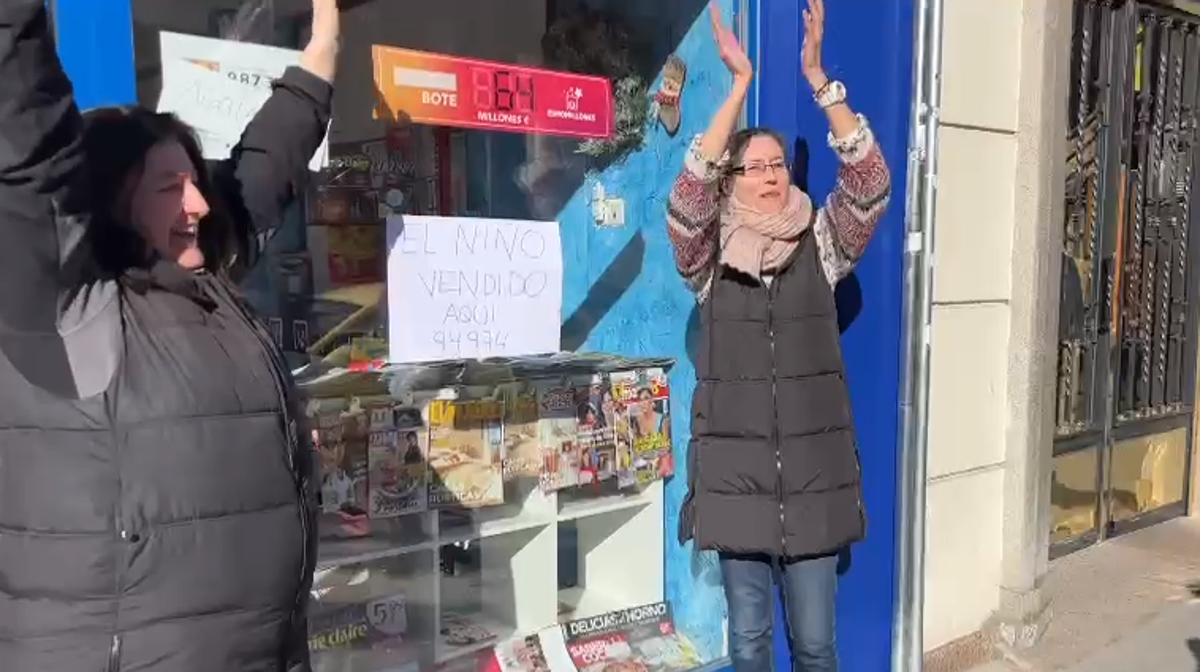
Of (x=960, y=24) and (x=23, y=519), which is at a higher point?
(x=960, y=24)

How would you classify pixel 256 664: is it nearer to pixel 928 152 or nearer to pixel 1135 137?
pixel 928 152

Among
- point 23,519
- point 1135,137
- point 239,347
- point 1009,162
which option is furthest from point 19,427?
point 1135,137

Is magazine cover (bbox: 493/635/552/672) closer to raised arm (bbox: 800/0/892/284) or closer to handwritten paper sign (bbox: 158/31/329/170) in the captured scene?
raised arm (bbox: 800/0/892/284)

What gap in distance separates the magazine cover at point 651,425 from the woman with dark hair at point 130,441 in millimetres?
1873

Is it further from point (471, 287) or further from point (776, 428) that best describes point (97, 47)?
point (776, 428)

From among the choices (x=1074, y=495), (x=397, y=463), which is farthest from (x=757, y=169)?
(x=1074, y=495)

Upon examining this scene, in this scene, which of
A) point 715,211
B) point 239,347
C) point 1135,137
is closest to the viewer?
point 239,347

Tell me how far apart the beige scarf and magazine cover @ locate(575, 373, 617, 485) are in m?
0.78

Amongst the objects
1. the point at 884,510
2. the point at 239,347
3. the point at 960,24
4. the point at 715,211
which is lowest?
the point at 884,510

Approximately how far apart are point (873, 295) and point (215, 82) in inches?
83.0

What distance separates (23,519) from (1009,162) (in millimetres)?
3529

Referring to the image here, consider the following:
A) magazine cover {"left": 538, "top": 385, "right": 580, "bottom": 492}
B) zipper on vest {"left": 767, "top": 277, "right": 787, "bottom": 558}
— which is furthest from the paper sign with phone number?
zipper on vest {"left": 767, "top": 277, "right": 787, "bottom": 558}

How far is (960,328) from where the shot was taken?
3842mm

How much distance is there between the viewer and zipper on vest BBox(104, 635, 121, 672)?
4.81 feet
